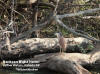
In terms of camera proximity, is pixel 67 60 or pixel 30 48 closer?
pixel 67 60

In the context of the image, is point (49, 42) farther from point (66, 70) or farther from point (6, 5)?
point (6, 5)

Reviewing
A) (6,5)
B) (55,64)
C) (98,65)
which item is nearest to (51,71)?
(55,64)

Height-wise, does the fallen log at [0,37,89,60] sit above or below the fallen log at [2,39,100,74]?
above

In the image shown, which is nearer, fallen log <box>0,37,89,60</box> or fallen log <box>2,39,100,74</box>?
fallen log <box>2,39,100,74</box>

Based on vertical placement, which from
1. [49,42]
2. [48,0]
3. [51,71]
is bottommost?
[51,71]

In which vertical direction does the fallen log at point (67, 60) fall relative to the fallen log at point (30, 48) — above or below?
below

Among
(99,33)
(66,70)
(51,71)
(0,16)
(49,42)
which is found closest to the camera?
(66,70)

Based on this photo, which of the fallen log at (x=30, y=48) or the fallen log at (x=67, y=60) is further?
the fallen log at (x=30, y=48)

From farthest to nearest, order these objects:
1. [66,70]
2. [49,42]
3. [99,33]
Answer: [99,33] → [49,42] → [66,70]

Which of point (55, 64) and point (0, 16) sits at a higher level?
point (0, 16)

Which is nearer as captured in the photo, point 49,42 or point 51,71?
point 51,71

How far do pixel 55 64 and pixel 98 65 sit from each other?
84 cm

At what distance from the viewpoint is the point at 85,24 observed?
5586 millimetres

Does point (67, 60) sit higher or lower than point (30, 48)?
lower
